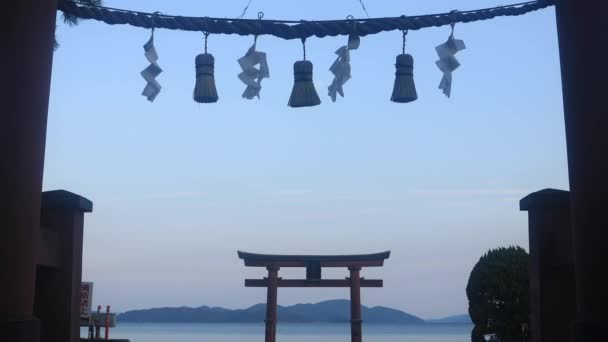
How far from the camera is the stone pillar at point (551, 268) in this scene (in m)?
5.97

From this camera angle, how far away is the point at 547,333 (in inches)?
235

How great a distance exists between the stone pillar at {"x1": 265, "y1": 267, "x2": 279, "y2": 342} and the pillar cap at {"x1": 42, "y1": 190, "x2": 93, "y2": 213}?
1489cm

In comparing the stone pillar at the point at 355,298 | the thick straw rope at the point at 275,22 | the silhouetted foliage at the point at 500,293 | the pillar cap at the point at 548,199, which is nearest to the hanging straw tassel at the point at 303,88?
the thick straw rope at the point at 275,22

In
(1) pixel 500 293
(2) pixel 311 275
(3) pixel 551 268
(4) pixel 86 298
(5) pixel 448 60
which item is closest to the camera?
(3) pixel 551 268

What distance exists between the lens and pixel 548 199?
6.04 m

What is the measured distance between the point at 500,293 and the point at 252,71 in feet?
47.1

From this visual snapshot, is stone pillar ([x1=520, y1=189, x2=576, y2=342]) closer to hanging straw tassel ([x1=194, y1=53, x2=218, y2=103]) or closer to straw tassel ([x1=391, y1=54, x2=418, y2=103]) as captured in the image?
straw tassel ([x1=391, y1=54, x2=418, y2=103])

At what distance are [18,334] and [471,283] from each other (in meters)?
16.5

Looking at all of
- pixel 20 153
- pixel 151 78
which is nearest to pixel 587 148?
pixel 151 78

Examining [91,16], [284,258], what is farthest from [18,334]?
[284,258]

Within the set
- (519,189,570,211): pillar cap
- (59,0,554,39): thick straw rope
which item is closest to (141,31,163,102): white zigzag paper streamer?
(59,0,554,39): thick straw rope

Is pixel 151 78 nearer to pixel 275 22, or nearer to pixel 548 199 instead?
pixel 275 22

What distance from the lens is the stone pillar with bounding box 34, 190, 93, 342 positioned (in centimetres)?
600

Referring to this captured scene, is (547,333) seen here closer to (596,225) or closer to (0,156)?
(596,225)
